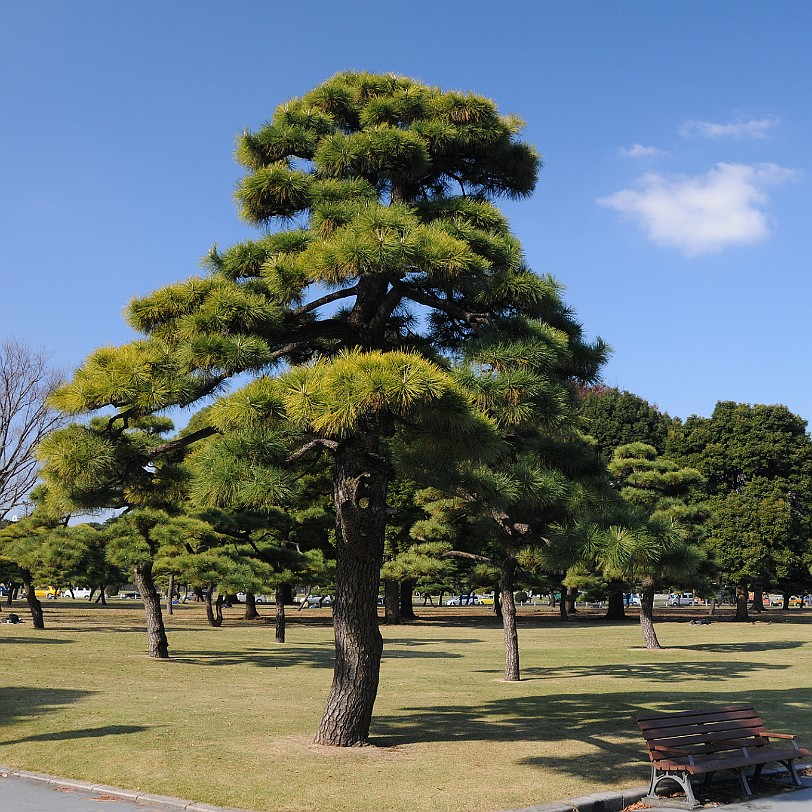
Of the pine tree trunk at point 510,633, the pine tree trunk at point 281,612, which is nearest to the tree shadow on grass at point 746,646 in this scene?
the pine tree trunk at point 510,633

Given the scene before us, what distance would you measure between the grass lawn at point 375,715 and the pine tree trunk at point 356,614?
0.35m

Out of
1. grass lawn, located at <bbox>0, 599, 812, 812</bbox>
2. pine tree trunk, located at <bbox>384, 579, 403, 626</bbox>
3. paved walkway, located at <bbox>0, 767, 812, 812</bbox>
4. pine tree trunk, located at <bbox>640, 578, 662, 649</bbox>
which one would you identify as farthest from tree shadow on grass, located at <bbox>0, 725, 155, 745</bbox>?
pine tree trunk, located at <bbox>384, 579, 403, 626</bbox>

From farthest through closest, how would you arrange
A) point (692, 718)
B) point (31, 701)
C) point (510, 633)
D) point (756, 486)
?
point (756, 486)
point (510, 633)
point (31, 701)
point (692, 718)

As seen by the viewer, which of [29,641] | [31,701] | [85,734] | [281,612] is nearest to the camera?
[85,734]

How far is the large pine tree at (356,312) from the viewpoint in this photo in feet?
24.2

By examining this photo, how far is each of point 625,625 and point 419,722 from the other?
34.3 meters

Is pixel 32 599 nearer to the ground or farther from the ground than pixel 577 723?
farther from the ground

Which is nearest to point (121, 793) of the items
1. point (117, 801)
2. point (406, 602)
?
point (117, 801)

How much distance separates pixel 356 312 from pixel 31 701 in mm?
8311

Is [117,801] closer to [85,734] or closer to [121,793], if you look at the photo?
[121,793]

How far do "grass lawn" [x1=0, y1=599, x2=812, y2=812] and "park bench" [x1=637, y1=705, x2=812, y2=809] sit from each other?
57 centimetres

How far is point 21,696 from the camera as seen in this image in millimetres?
13664

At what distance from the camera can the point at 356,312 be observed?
10219 millimetres

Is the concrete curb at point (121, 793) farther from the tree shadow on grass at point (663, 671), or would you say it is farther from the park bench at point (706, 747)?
the tree shadow on grass at point (663, 671)
